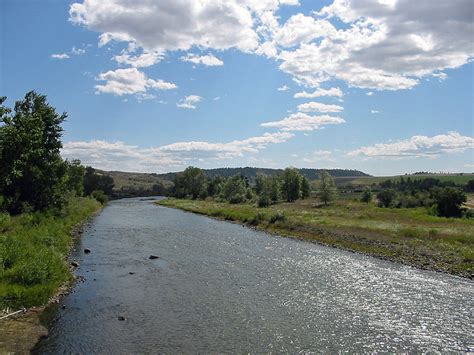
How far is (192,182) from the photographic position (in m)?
176

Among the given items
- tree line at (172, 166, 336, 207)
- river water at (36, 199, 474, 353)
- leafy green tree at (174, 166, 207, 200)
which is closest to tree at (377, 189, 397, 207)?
tree line at (172, 166, 336, 207)

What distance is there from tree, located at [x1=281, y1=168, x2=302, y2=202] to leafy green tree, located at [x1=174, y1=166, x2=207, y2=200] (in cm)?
4820

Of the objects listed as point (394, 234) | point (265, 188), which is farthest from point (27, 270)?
point (265, 188)

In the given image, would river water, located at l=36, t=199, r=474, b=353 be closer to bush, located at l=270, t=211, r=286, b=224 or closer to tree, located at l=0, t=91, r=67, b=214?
tree, located at l=0, t=91, r=67, b=214

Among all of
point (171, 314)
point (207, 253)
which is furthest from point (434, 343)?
point (207, 253)

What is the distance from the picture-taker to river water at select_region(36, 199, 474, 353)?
2027cm

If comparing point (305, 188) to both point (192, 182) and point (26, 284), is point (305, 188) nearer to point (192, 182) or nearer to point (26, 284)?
point (192, 182)

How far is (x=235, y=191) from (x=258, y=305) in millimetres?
117967

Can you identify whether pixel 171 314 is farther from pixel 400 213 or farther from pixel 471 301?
pixel 400 213

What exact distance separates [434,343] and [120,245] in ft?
125

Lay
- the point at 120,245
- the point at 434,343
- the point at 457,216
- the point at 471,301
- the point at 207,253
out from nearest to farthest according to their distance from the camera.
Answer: the point at 434,343 → the point at 471,301 → the point at 207,253 → the point at 120,245 → the point at 457,216

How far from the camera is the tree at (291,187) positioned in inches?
5157

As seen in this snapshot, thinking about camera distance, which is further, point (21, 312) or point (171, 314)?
point (171, 314)

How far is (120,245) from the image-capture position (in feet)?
163
